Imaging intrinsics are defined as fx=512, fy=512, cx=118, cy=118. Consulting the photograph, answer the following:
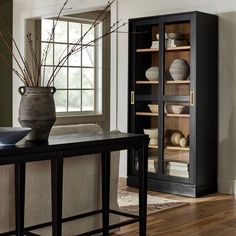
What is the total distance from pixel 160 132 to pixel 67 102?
2561mm

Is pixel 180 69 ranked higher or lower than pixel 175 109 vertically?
higher

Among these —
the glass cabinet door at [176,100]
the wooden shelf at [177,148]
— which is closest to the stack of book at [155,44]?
the glass cabinet door at [176,100]

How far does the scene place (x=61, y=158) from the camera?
2725mm

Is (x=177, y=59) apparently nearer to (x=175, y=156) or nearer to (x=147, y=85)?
(x=147, y=85)

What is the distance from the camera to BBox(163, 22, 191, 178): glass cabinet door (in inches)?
202

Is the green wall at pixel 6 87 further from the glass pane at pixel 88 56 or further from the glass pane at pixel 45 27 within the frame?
the glass pane at pixel 88 56

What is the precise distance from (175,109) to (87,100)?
8.97 ft

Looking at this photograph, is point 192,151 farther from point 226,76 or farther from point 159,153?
point 226,76

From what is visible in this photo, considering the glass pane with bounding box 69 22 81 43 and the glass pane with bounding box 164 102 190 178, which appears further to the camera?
the glass pane with bounding box 69 22 81 43

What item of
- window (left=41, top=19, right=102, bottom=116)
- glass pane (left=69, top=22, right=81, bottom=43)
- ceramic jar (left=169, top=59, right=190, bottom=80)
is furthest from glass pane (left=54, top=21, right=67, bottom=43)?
ceramic jar (left=169, top=59, right=190, bottom=80)

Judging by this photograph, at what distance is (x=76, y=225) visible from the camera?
131 inches

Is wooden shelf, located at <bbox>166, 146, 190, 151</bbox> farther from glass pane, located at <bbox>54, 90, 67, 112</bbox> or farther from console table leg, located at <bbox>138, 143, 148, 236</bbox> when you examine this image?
glass pane, located at <bbox>54, 90, 67, 112</bbox>

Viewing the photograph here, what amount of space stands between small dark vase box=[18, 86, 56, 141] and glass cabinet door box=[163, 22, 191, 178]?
2.46m

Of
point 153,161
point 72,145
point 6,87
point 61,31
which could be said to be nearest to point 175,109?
point 153,161
